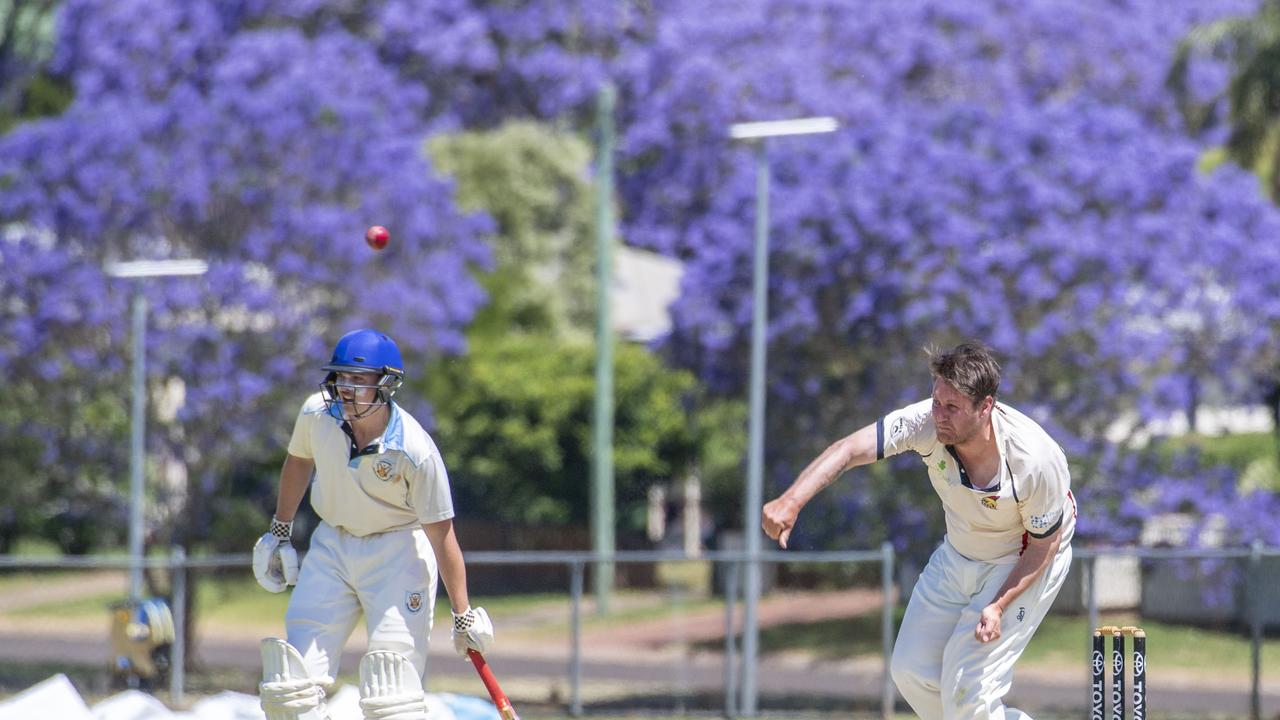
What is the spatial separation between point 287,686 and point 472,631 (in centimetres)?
82

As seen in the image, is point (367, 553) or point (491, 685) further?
point (491, 685)

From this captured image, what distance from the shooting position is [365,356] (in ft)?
24.4

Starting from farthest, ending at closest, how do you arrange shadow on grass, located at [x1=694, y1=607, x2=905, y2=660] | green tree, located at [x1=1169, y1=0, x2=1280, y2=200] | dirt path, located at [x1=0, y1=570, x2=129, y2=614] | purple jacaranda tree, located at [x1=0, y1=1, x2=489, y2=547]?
green tree, located at [x1=1169, y1=0, x2=1280, y2=200] → purple jacaranda tree, located at [x1=0, y1=1, x2=489, y2=547] → dirt path, located at [x1=0, y1=570, x2=129, y2=614] → shadow on grass, located at [x1=694, y1=607, x2=905, y2=660]

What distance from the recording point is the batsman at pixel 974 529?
669 cm

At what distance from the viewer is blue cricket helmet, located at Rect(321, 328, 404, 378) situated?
24.3ft

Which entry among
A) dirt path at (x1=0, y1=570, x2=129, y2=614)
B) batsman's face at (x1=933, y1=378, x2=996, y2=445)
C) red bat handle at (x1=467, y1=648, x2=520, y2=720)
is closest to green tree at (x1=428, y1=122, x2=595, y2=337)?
dirt path at (x1=0, y1=570, x2=129, y2=614)

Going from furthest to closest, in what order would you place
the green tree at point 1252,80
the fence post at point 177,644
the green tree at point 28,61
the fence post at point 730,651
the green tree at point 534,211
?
the green tree at point 28,61 → the green tree at point 534,211 → the green tree at point 1252,80 → the fence post at point 177,644 → the fence post at point 730,651

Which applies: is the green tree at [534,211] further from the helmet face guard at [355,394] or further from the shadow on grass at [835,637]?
the helmet face guard at [355,394]

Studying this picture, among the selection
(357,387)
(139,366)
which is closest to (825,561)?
(139,366)

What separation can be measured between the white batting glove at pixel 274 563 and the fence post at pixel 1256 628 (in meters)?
8.17

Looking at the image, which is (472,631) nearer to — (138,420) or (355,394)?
(355,394)

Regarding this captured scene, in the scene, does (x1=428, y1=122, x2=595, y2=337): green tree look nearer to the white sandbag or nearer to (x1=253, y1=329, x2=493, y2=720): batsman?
the white sandbag

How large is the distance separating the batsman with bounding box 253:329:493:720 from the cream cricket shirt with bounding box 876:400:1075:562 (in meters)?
A: 1.90

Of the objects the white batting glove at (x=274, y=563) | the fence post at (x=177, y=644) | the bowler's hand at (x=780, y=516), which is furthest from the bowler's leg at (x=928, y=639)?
the fence post at (x=177, y=644)
